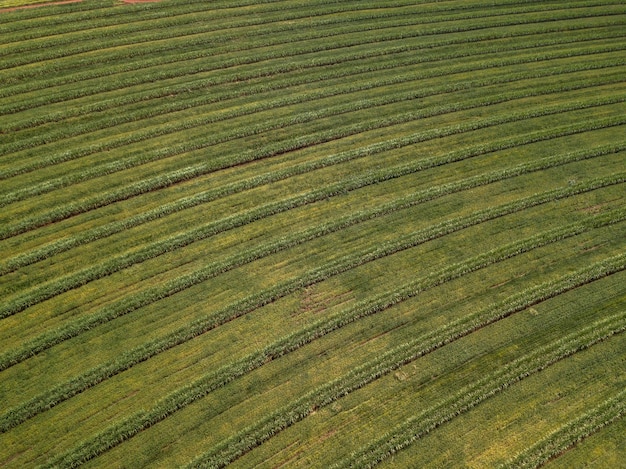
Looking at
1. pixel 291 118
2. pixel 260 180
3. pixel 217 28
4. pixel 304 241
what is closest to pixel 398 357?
pixel 304 241

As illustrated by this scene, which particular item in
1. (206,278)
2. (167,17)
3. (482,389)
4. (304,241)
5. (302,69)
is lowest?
(482,389)

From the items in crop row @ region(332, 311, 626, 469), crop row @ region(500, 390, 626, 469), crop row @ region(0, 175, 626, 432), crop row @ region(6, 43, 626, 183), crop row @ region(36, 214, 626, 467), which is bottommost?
crop row @ region(500, 390, 626, 469)

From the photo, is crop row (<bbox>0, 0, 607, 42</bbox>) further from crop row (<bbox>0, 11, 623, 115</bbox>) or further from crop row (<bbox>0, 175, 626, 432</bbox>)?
crop row (<bbox>0, 175, 626, 432</bbox>)

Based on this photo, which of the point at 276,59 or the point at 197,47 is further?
the point at 197,47

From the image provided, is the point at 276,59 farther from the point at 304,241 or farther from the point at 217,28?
the point at 304,241

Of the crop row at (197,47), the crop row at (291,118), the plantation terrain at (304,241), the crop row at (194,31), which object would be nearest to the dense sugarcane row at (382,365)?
the plantation terrain at (304,241)

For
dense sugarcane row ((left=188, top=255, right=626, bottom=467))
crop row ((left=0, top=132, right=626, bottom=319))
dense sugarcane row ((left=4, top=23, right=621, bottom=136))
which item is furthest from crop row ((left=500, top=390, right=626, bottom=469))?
dense sugarcane row ((left=4, top=23, right=621, bottom=136))

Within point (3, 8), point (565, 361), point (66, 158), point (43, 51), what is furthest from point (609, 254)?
point (3, 8)
